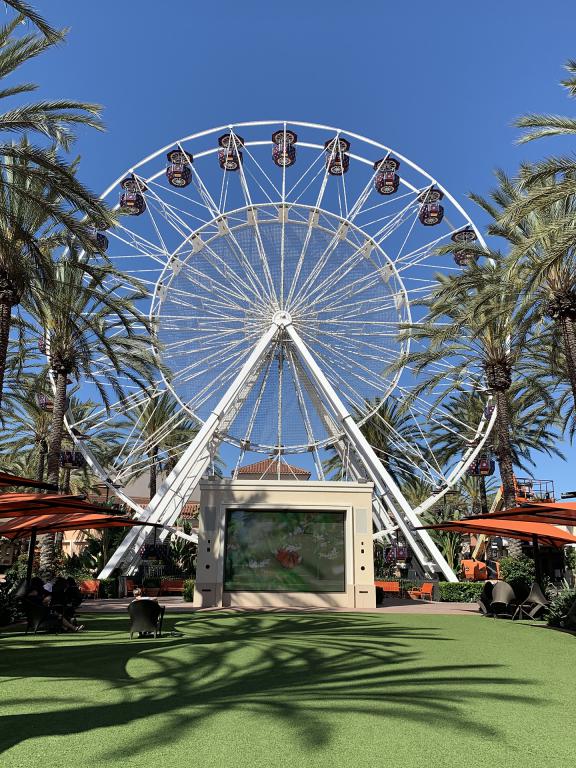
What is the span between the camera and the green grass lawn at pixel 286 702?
459 cm

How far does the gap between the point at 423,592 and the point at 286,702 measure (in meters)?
19.8

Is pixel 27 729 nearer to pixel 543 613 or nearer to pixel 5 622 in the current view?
pixel 5 622

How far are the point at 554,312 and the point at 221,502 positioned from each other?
12.5m

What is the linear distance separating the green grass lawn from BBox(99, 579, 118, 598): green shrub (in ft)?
42.4

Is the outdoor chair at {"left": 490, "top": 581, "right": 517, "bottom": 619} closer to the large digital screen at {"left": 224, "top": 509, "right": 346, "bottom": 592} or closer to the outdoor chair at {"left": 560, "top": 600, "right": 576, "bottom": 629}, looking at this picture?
the outdoor chair at {"left": 560, "top": 600, "right": 576, "bottom": 629}

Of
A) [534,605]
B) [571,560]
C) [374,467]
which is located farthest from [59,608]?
[571,560]

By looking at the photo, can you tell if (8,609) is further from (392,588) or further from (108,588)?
(392,588)

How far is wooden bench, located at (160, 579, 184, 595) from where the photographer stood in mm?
26812

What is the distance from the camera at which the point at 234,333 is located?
28.0 m

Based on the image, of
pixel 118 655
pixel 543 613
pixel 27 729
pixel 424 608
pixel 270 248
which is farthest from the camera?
pixel 270 248

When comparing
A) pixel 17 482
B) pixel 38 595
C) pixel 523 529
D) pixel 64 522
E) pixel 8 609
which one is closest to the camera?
pixel 17 482

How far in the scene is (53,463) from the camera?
67.2ft

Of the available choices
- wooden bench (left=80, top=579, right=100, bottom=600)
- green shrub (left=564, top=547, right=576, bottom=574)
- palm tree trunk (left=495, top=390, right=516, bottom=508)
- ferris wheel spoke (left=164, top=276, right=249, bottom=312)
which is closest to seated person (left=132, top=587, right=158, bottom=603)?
wooden bench (left=80, top=579, right=100, bottom=600)

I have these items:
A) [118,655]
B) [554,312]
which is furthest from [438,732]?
[554,312]
